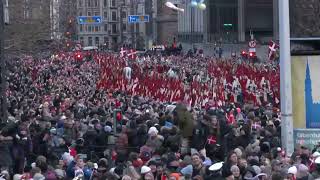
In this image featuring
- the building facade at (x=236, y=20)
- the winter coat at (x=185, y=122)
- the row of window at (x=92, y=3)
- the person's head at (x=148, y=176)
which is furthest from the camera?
the row of window at (x=92, y=3)

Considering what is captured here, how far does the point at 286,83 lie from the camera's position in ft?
48.9

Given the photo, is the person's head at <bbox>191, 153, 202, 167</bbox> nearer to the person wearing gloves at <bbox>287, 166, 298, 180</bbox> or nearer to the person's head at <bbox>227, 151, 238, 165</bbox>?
the person's head at <bbox>227, 151, 238, 165</bbox>

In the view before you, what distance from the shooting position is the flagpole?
14.9 metres

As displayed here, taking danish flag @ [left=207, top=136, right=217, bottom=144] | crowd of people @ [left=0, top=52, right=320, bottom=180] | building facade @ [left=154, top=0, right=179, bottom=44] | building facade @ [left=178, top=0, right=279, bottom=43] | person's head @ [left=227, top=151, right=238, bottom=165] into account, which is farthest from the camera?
building facade @ [left=154, top=0, right=179, bottom=44]

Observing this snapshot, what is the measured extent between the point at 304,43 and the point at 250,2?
6888 centimetres

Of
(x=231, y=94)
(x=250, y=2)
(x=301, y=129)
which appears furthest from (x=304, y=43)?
(x=250, y=2)

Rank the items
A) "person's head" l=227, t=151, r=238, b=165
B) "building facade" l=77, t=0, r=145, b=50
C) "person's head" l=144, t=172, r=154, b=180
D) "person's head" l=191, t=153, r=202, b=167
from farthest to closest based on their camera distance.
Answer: "building facade" l=77, t=0, r=145, b=50 → "person's head" l=191, t=153, r=202, b=167 → "person's head" l=227, t=151, r=238, b=165 → "person's head" l=144, t=172, r=154, b=180

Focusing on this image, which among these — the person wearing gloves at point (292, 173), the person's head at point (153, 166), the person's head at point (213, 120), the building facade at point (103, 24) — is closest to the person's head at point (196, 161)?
the person's head at point (153, 166)

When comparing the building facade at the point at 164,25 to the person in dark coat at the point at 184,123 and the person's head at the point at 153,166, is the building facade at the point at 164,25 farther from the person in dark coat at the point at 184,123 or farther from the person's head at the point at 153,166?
the person's head at the point at 153,166

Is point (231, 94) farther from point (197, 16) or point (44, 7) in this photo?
point (197, 16)

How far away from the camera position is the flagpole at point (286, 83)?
48.9 ft

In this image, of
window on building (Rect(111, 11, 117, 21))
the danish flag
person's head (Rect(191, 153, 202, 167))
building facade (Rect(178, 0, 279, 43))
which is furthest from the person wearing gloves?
window on building (Rect(111, 11, 117, 21))

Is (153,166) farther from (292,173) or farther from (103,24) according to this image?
(103,24)

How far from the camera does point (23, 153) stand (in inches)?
670
